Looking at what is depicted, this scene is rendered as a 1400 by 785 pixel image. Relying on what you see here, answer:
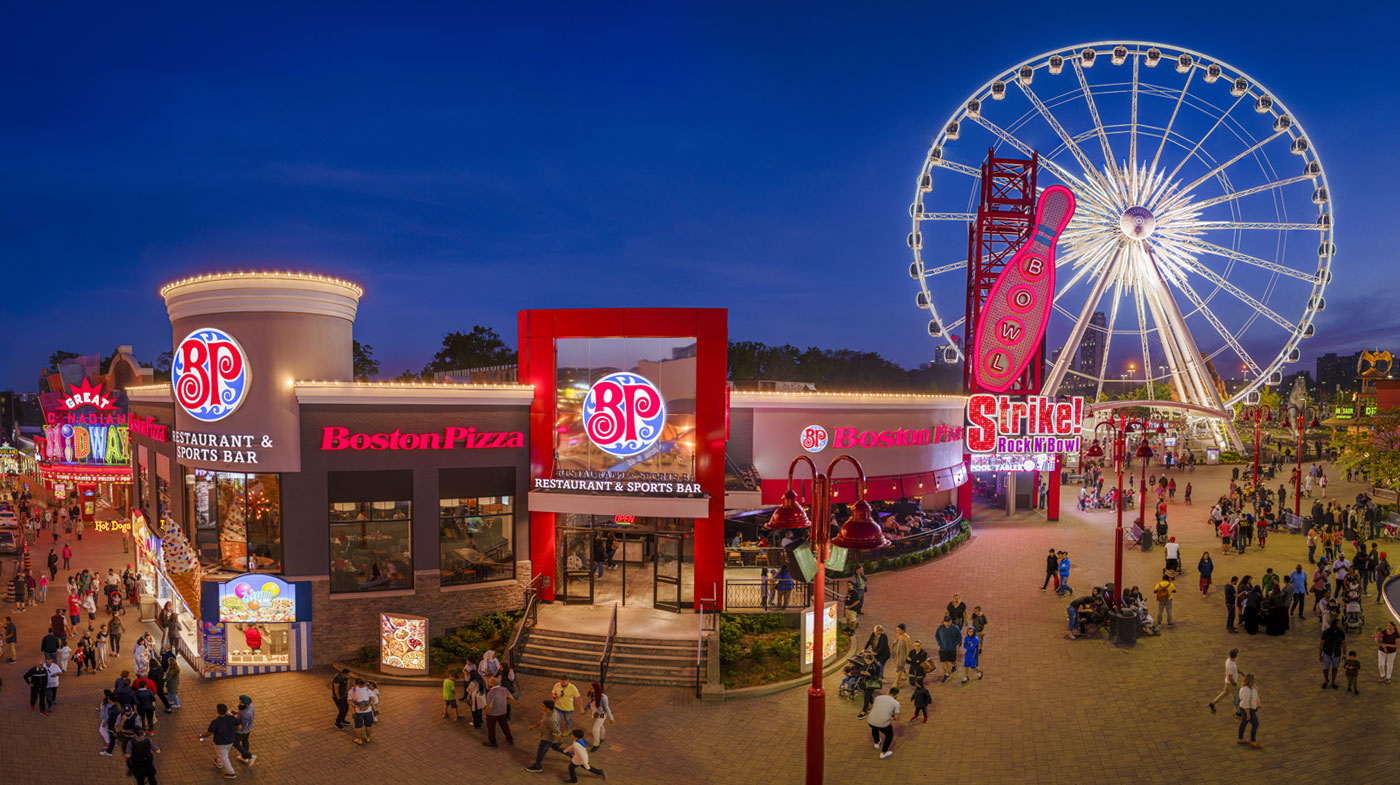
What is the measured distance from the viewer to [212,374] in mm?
18953

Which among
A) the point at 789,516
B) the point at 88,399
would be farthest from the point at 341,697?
the point at 88,399

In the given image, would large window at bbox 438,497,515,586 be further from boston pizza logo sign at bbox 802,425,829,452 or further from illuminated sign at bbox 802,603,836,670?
boston pizza logo sign at bbox 802,425,829,452

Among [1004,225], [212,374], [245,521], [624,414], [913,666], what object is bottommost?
[913,666]

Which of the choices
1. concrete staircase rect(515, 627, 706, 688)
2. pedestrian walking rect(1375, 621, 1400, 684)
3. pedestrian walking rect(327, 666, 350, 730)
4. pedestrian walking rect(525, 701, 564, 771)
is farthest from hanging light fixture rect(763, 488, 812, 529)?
pedestrian walking rect(1375, 621, 1400, 684)

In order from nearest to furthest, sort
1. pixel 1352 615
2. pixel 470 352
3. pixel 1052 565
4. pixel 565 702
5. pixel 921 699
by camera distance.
Result: 1. pixel 565 702
2. pixel 921 699
3. pixel 1352 615
4. pixel 1052 565
5. pixel 470 352

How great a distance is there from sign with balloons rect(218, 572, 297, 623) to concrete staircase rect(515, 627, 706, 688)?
20.2 feet

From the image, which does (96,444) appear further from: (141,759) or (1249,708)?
(1249,708)

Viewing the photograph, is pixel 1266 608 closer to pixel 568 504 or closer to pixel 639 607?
pixel 639 607

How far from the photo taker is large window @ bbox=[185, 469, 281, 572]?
19.3 meters

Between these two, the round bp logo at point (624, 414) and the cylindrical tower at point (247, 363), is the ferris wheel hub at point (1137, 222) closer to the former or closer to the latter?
the round bp logo at point (624, 414)

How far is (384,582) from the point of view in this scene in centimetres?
1970

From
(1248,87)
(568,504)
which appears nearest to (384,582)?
(568,504)

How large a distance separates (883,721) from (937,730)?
79.3 inches

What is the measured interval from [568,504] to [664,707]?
6337 mm
